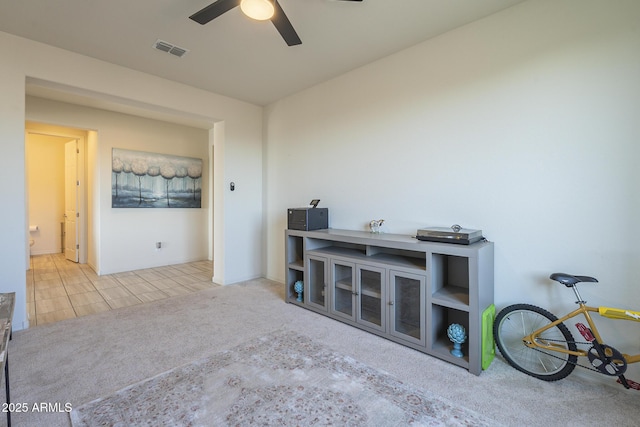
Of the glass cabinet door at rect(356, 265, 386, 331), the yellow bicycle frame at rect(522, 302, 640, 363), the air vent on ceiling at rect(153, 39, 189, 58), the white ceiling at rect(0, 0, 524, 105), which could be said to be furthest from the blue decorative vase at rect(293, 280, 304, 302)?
the air vent on ceiling at rect(153, 39, 189, 58)

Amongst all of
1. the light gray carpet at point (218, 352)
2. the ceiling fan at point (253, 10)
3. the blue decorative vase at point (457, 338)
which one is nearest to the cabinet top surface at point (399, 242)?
the blue decorative vase at point (457, 338)

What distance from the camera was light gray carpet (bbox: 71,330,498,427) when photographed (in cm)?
A: 151

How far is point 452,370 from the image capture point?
198 cm

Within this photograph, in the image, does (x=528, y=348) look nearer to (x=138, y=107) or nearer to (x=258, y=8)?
(x=258, y=8)

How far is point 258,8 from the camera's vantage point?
1.78 meters

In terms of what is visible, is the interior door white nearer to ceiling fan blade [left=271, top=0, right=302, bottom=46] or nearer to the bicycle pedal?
ceiling fan blade [left=271, top=0, right=302, bottom=46]

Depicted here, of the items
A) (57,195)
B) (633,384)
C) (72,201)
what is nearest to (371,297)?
(633,384)

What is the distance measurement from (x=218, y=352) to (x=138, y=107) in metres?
2.96

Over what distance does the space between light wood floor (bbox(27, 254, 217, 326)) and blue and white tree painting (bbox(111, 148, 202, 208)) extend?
119 cm

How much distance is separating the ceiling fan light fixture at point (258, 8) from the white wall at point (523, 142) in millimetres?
1478

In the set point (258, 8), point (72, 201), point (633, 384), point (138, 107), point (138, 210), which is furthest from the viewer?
point (72, 201)

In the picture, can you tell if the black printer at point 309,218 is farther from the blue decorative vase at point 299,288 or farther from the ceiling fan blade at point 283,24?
the ceiling fan blade at point 283,24

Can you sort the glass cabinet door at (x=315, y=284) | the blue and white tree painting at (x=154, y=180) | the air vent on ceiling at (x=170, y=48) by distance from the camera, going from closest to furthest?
the air vent on ceiling at (x=170, y=48), the glass cabinet door at (x=315, y=284), the blue and white tree painting at (x=154, y=180)

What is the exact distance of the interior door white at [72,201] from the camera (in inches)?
208
